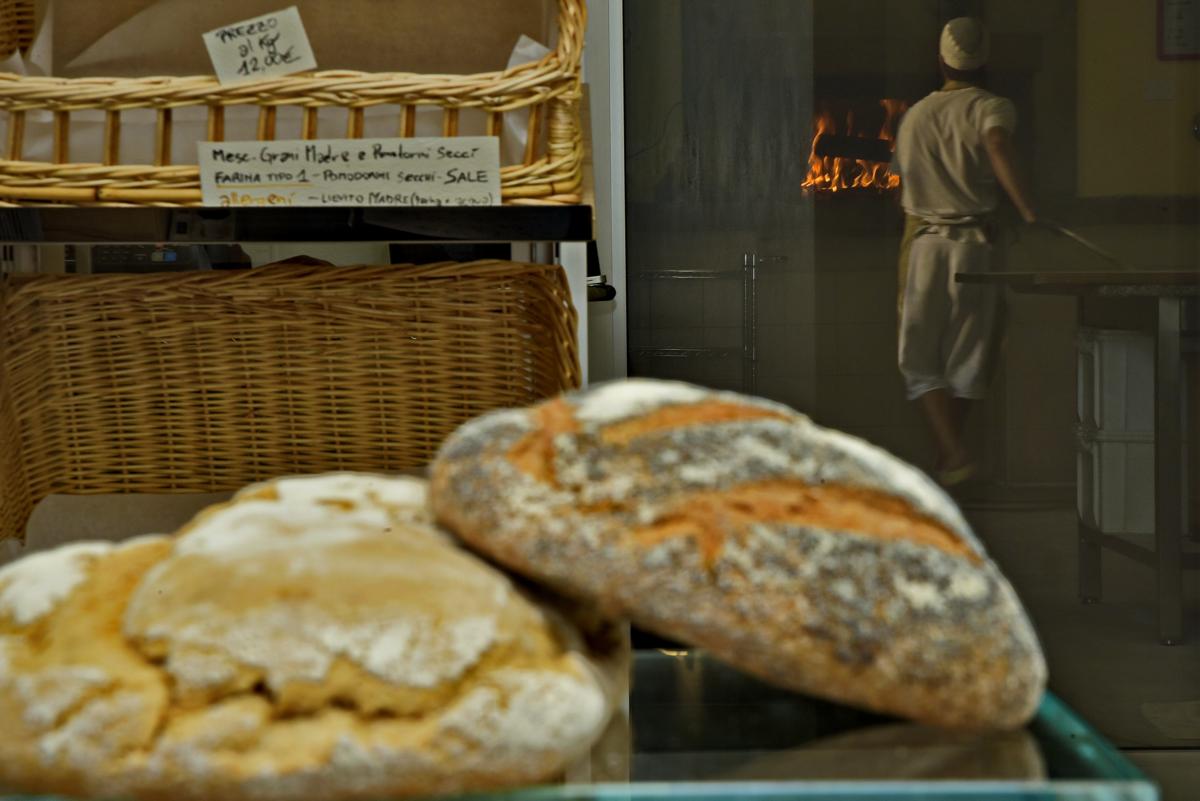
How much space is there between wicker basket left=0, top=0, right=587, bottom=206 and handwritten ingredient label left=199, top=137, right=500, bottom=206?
14 millimetres

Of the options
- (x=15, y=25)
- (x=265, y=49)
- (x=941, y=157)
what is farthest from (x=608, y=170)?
(x=265, y=49)

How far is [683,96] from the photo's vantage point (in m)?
2.33

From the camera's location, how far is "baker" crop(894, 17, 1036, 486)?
2244mm

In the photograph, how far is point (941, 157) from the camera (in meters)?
2.27

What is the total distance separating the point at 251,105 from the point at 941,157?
5.47ft

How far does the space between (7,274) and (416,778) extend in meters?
0.72

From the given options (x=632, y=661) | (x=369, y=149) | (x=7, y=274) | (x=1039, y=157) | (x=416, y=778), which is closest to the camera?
(x=416, y=778)

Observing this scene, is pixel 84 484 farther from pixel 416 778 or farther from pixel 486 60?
pixel 416 778

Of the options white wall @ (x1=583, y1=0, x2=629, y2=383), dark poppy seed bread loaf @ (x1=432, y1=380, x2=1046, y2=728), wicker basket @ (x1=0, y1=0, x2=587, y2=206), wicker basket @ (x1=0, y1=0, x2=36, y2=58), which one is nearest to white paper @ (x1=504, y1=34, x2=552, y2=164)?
wicker basket @ (x1=0, y1=0, x2=587, y2=206)

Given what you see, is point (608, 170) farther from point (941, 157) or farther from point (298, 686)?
point (298, 686)

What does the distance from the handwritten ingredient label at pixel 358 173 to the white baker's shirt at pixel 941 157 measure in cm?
157

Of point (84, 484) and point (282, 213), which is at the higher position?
point (282, 213)

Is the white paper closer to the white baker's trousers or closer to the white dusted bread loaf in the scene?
the white dusted bread loaf

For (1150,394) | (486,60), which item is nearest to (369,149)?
(486,60)
